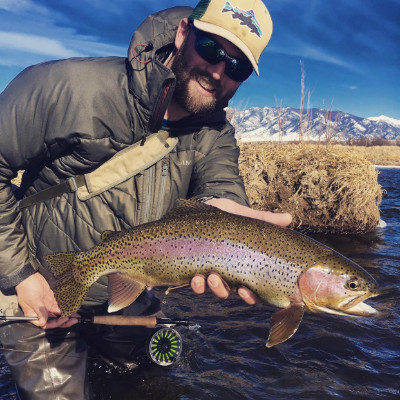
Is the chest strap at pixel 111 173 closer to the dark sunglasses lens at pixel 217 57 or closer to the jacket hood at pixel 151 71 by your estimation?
the jacket hood at pixel 151 71

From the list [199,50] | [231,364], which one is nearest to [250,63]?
[199,50]

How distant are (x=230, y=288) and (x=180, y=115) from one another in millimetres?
1622

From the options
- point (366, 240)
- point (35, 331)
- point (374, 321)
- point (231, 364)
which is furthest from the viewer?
point (366, 240)

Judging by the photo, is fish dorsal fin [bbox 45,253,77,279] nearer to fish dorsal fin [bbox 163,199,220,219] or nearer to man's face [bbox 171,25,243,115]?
fish dorsal fin [bbox 163,199,220,219]

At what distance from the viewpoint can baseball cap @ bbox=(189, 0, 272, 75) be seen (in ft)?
10.0

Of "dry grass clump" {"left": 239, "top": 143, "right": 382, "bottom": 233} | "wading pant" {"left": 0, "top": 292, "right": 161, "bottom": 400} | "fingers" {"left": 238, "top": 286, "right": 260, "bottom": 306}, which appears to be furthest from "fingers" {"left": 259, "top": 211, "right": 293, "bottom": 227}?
"dry grass clump" {"left": 239, "top": 143, "right": 382, "bottom": 233}

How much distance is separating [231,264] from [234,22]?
6.20 feet

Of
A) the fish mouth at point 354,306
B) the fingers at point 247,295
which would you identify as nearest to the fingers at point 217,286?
the fingers at point 247,295

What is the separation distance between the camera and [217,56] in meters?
3.21

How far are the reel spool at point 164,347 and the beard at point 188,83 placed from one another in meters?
2.21

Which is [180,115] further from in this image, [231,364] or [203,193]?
[231,364]

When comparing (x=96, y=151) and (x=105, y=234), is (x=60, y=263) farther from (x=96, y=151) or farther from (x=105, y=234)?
(x=96, y=151)

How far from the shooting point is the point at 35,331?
3189 mm

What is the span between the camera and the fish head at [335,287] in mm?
2578
